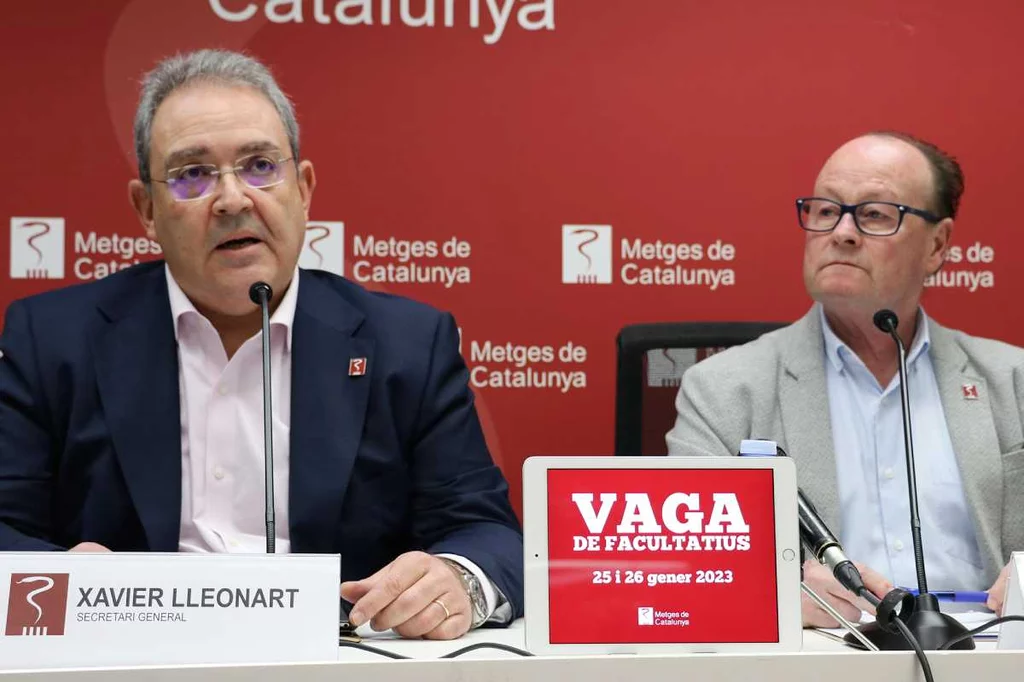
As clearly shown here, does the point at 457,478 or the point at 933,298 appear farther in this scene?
the point at 933,298

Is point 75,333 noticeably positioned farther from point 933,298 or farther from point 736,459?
point 933,298

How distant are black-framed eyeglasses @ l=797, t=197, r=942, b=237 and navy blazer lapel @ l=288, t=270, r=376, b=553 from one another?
1.02 m

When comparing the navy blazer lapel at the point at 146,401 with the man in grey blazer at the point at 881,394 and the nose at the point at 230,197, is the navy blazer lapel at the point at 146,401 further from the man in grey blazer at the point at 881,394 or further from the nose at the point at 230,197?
the man in grey blazer at the point at 881,394

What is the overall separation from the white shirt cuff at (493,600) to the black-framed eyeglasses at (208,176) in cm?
80

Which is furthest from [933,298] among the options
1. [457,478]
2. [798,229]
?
[457,478]

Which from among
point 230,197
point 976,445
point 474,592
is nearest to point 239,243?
point 230,197

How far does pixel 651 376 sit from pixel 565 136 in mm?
864

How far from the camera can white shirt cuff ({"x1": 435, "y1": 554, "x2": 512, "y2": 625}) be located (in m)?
1.62

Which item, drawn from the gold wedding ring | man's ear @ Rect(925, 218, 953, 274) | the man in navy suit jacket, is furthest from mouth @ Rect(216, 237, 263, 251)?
man's ear @ Rect(925, 218, 953, 274)

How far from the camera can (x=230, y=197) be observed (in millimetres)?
1997

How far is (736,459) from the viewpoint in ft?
4.18

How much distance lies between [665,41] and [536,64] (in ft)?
1.19

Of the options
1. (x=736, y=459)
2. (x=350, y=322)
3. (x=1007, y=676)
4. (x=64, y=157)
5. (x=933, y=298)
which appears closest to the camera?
(x=1007, y=676)

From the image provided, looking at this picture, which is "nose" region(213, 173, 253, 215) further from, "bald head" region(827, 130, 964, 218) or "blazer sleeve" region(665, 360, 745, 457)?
"bald head" region(827, 130, 964, 218)
